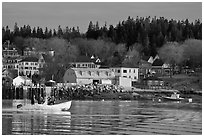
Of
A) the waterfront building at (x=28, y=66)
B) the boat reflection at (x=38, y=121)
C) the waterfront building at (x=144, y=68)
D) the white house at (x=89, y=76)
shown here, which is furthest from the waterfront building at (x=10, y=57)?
the waterfront building at (x=144, y=68)

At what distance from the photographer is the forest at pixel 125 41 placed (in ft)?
30.0

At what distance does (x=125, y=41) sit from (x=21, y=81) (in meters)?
2.03

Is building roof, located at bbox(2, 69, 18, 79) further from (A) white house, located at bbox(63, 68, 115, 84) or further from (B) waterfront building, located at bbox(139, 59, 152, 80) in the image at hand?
(B) waterfront building, located at bbox(139, 59, 152, 80)

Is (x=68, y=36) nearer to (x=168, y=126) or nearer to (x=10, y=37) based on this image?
(x=10, y=37)

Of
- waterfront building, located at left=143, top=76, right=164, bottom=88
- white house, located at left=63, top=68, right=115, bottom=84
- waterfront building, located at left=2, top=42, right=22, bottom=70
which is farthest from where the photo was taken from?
waterfront building, located at left=143, top=76, right=164, bottom=88

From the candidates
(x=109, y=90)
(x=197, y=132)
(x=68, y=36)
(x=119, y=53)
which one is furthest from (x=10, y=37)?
(x=109, y=90)

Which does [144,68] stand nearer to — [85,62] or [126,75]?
[126,75]

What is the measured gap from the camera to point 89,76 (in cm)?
1172

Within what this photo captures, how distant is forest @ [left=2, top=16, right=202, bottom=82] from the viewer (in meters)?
9.13

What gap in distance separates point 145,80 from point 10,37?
377 cm

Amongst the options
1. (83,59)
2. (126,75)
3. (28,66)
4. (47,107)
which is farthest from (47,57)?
(126,75)

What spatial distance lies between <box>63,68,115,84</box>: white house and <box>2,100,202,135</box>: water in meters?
1.13

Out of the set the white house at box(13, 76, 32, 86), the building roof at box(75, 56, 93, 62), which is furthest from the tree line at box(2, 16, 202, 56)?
the white house at box(13, 76, 32, 86)

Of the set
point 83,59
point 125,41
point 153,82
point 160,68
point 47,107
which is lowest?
point 47,107
